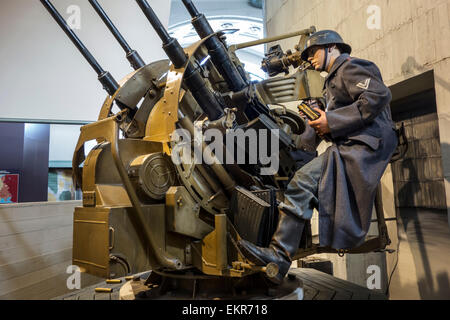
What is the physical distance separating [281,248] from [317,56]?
4.80 feet

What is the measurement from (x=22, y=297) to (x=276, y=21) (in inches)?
230

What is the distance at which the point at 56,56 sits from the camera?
5.13 metres

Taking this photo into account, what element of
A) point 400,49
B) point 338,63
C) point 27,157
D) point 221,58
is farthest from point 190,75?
point 27,157

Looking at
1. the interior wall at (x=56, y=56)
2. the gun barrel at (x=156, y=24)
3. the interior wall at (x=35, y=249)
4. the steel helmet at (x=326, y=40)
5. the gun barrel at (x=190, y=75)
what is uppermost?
the interior wall at (x=56, y=56)

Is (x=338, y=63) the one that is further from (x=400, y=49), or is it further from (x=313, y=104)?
(x=400, y=49)

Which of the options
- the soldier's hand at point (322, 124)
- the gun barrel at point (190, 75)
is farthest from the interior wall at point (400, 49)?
the gun barrel at point (190, 75)

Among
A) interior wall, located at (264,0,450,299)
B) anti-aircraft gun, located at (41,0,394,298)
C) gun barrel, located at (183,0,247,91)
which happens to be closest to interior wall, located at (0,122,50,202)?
anti-aircraft gun, located at (41,0,394,298)

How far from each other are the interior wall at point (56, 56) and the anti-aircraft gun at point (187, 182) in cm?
235

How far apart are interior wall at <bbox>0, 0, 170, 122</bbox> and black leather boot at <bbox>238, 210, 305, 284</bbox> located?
410 cm

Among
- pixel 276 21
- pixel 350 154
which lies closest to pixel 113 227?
pixel 350 154

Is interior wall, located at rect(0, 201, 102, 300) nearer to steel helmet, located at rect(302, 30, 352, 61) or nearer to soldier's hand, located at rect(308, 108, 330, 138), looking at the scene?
soldier's hand, located at rect(308, 108, 330, 138)

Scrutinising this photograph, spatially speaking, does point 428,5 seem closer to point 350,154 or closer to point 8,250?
point 350,154

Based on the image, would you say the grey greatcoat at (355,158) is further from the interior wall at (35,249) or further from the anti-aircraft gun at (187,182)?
the interior wall at (35,249)

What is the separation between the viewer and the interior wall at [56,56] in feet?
15.9
